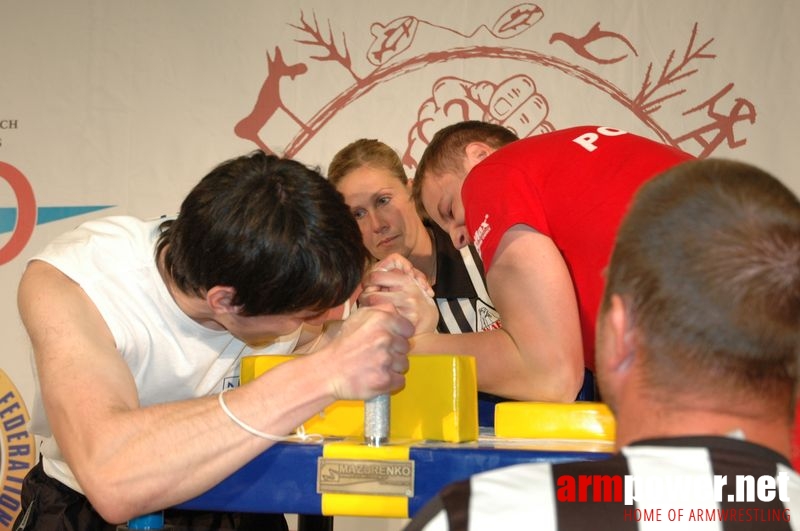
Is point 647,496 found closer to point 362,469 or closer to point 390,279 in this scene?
point 362,469

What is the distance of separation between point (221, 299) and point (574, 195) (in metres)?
0.61

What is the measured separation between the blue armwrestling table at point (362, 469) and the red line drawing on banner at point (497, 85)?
6.34 ft

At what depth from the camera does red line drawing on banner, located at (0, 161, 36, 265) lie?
312 centimetres

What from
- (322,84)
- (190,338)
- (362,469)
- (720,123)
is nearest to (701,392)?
(362,469)

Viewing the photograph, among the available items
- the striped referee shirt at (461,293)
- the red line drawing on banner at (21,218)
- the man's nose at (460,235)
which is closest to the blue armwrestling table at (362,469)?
the man's nose at (460,235)

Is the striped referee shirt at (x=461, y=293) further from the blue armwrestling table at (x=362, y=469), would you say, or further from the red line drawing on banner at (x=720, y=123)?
the blue armwrestling table at (x=362, y=469)

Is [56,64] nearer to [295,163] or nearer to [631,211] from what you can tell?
[295,163]

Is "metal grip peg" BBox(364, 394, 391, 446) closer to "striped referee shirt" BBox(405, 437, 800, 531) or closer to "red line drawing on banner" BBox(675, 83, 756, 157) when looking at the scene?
"striped referee shirt" BBox(405, 437, 800, 531)

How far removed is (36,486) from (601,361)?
124cm

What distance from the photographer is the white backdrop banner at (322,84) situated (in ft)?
9.54

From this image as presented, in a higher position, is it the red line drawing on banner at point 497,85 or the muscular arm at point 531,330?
the red line drawing on banner at point 497,85

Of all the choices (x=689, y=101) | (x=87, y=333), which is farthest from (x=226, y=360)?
(x=689, y=101)

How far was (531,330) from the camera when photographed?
1.41m

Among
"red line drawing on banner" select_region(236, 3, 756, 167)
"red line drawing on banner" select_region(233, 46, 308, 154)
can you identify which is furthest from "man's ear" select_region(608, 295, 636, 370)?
"red line drawing on banner" select_region(233, 46, 308, 154)
